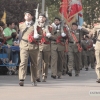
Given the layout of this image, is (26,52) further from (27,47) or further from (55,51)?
(55,51)

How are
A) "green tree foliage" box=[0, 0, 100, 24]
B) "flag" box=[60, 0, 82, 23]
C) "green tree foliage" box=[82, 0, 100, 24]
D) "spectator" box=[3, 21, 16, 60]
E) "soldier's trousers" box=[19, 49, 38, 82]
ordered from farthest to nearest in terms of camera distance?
"green tree foliage" box=[0, 0, 100, 24]
"green tree foliage" box=[82, 0, 100, 24]
"flag" box=[60, 0, 82, 23]
"spectator" box=[3, 21, 16, 60]
"soldier's trousers" box=[19, 49, 38, 82]

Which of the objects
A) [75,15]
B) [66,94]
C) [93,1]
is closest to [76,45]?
[75,15]

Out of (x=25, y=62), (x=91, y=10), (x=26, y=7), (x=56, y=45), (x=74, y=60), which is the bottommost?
(x=25, y=62)

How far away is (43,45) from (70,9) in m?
9.33

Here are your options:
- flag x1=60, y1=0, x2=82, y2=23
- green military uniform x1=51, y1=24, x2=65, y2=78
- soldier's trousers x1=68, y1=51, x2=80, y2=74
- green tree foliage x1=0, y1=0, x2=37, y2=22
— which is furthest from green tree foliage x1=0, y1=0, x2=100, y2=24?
green military uniform x1=51, y1=24, x2=65, y2=78

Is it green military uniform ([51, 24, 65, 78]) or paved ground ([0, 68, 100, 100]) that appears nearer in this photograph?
paved ground ([0, 68, 100, 100])

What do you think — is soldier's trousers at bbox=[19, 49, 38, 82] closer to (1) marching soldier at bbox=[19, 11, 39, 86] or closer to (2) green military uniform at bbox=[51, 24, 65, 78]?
(1) marching soldier at bbox=[19, 11, 39, 86]

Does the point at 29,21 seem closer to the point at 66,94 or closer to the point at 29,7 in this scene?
the point at 66,94

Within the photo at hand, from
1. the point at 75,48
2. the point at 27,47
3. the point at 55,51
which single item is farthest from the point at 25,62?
the point at 75,48

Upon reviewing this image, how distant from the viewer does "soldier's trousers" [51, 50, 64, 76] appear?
20523 mm

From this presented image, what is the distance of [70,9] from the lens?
1111 inches

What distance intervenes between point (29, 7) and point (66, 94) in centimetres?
3070

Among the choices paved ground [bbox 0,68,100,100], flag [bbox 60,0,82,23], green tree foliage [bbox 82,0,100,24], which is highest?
green tree foliage [bbox 82,0,100,24]

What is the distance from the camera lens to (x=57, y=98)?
43.1ft
